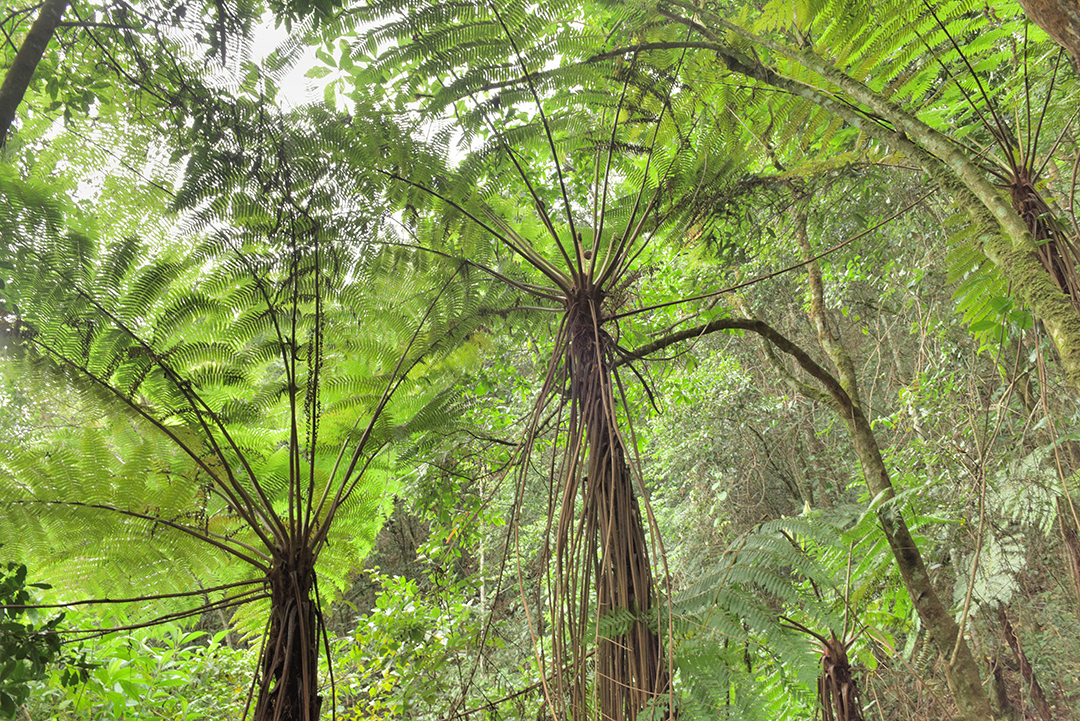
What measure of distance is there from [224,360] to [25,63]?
0.74m

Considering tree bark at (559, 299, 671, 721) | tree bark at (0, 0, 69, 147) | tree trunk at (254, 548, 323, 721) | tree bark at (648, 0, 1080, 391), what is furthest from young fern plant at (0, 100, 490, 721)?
tree bark at (648, 0, 1080, 391)

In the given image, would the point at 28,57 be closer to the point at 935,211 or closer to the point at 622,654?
the point at 622,654

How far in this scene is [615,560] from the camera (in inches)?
37.2

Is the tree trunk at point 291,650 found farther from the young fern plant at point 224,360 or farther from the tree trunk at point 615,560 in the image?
the tree trunk at point 615,560

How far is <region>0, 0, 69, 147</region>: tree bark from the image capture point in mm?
1109

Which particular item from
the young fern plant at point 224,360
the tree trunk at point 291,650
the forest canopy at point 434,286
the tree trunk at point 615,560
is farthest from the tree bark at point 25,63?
the tree trunk at point 615,560

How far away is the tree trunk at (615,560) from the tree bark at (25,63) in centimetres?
124

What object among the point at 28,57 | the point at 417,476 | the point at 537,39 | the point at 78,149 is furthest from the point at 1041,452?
the point at 78,149

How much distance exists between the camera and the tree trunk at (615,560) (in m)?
0.88

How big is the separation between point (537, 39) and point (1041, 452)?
5.83 feet

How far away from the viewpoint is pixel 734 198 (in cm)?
164

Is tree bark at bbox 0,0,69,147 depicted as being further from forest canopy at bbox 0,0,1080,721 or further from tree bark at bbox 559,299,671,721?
tree bark at bbox 559,299,671,721

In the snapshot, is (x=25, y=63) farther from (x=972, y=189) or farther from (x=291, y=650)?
(x=972, y=189)

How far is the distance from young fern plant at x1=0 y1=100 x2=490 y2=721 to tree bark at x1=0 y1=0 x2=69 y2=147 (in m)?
0.21
